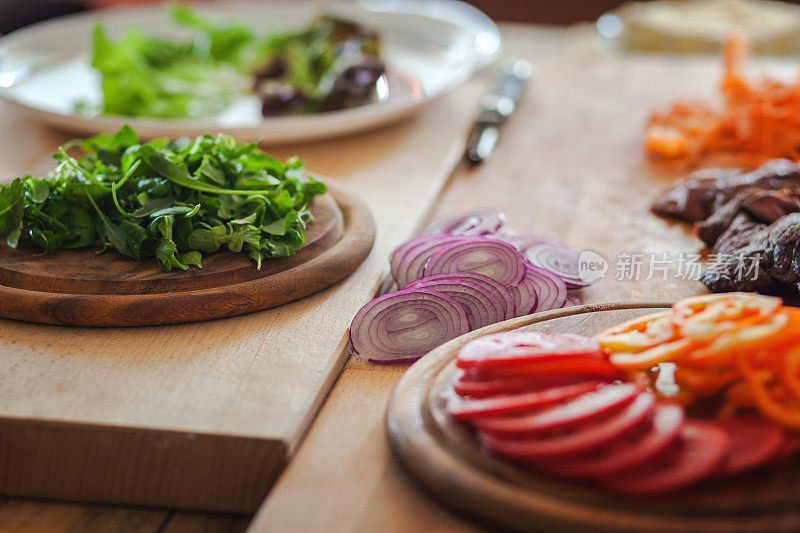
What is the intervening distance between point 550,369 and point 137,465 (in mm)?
708

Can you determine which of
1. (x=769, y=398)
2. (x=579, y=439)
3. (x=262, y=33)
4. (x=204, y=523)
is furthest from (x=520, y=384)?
(x=262, y=33)

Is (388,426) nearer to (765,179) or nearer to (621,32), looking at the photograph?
(765,179)

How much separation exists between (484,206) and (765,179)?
740 mm

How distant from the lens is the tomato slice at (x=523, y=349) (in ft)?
4.15

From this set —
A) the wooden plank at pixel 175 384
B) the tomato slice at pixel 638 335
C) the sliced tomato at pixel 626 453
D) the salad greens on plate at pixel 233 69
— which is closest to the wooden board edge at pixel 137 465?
the wooden plank at pixel 175 384

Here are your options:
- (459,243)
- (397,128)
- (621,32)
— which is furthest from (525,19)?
(459,243)

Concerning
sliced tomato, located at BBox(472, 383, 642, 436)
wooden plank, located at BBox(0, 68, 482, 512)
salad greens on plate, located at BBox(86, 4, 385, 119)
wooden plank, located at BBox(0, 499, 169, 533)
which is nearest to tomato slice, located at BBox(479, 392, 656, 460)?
sliced tomato, located at BBox(472, 383, 642, 436)

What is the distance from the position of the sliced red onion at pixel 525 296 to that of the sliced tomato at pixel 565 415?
48cm

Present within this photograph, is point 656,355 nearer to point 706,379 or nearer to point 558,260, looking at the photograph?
point 706,379

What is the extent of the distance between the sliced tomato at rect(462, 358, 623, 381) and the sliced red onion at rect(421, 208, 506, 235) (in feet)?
2.36

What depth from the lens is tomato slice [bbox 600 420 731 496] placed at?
1.10 m

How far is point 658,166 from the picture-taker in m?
2.63

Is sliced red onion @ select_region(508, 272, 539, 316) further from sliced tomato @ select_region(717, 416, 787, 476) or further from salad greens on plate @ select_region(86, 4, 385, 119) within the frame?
salad greens on plate @ select_region(86, 4, 385, 119)

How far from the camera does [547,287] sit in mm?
1733
